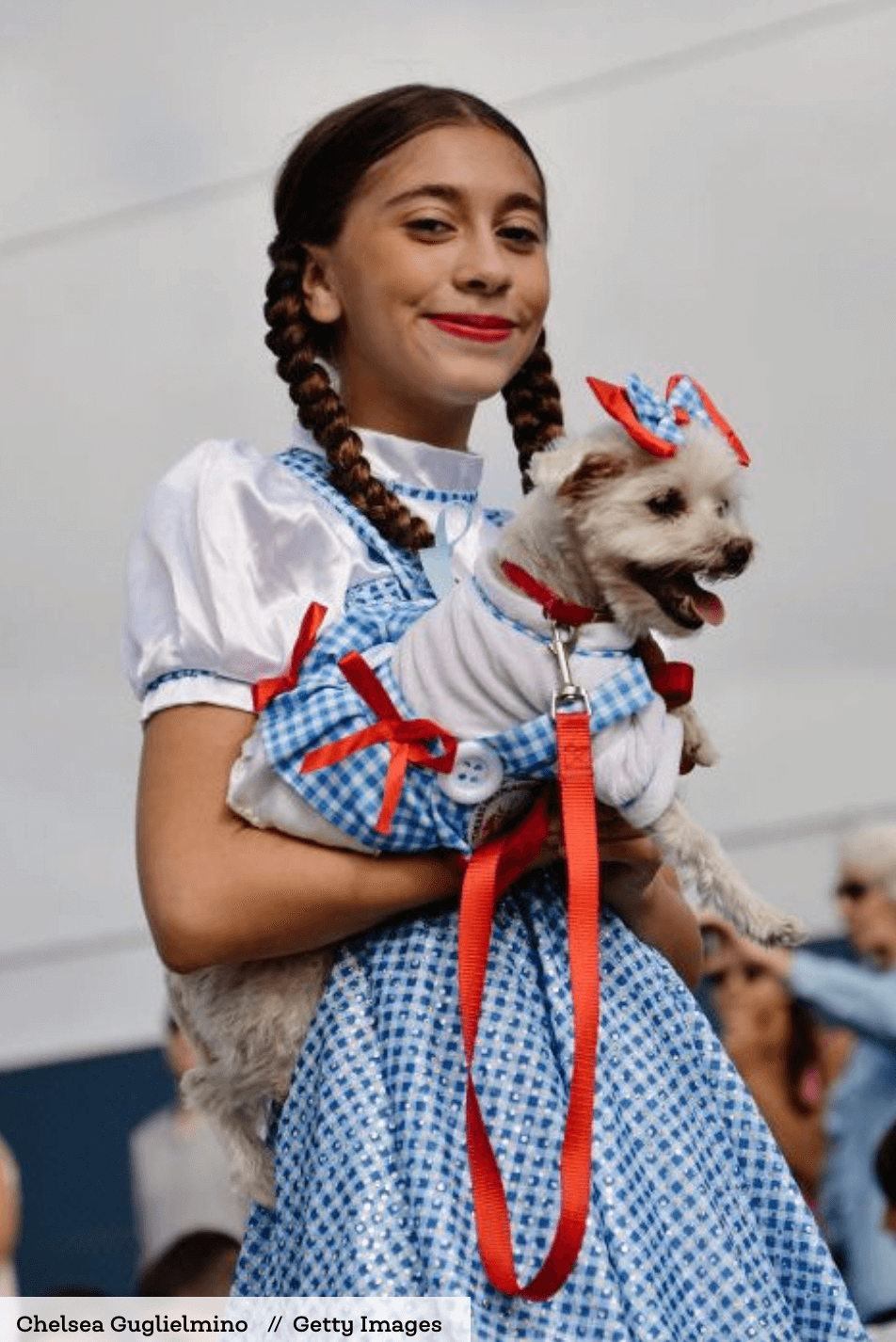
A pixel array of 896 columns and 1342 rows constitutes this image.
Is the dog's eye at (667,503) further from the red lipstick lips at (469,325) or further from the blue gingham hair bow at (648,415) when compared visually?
the red lipstick lips at (469,325)

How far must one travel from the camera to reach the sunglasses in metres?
3.22

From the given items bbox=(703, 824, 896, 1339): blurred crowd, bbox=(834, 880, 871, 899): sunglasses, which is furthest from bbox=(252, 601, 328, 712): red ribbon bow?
bbox=(834, 880, 871, 899): sunglasses

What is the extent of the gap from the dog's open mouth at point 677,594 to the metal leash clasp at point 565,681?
6 cm

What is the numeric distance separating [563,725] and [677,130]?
2.41 metres

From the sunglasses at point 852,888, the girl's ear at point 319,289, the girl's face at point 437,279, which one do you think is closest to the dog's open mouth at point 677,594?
the girl's face at point 437,279

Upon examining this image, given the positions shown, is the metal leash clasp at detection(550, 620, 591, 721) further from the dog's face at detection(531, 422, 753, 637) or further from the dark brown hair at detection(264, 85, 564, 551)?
the dark brown hair at detection(264, 85, 564, 551)

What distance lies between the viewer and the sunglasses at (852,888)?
3.22 m

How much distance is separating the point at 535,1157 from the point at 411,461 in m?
0.51

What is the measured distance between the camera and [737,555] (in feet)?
4.58

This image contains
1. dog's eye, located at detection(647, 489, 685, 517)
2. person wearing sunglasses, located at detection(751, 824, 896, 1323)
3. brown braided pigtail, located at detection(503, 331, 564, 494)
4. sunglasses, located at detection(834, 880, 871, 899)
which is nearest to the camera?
dog's eye, located at detection(647, 489, 685, 517)

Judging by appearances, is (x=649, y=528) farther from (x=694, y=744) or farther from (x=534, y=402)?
(x=534, y=402)

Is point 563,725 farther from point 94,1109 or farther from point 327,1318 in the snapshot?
point 94,1109

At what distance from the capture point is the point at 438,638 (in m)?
1.40

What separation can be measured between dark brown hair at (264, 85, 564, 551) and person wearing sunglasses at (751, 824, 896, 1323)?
1529 mm
